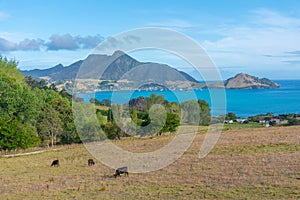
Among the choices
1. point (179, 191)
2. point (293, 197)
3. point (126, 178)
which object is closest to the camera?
point (293, 197)

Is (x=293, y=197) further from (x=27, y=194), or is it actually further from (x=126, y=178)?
(x=27, y=194)

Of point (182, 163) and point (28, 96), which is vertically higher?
point (28, 96)

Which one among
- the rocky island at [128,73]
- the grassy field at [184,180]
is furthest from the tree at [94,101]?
the grassy field at [184,180]

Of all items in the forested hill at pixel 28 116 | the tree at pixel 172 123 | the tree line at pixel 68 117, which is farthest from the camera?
the tree at pixel 172 123

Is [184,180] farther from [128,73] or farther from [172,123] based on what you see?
[172,123]

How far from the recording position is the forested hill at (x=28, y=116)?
52188 mm

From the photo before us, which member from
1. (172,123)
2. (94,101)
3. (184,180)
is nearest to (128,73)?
(184,180)

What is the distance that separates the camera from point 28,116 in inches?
2298

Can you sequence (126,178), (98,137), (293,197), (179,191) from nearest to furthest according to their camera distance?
(293,197) < (179,191) < (126,178) < (98,137)

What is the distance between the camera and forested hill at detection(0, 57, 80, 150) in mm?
52188

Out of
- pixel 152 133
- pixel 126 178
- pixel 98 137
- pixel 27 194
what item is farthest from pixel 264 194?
pixel 98 137

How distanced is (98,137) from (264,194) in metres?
49.4

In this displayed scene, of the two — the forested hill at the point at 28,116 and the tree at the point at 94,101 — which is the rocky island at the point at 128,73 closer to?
the forested hill at the point at 28,116

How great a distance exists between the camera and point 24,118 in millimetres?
58312
